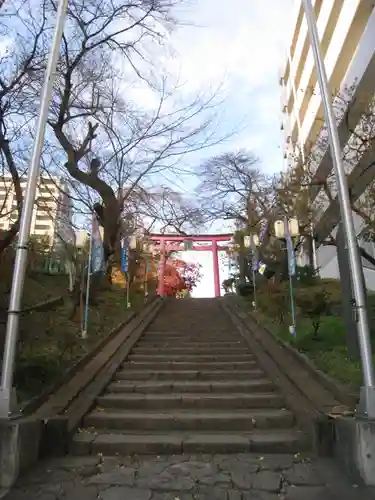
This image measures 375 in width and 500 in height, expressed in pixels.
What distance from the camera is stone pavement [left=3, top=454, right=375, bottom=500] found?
3369 millimetres

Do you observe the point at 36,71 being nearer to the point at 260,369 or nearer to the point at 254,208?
the point at 260,369

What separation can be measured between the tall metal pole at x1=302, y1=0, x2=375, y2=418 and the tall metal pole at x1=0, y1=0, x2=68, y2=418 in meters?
3.03

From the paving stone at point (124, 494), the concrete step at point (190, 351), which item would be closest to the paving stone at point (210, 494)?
the paving stone at point (124, 494)

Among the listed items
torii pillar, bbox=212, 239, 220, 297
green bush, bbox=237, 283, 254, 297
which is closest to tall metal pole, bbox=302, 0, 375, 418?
green bush, bbox=237, 283, 254, 297

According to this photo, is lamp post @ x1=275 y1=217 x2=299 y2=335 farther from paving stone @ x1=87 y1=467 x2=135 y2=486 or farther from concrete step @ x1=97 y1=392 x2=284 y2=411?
paving stone @ x1=87 y1=467 x2=135 y2=486

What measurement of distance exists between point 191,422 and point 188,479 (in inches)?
44.9

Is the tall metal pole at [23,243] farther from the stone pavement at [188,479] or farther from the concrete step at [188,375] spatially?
the concrete step at [188,375]

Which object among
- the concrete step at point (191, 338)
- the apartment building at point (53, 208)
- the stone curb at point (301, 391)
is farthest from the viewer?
the apartment building at point (53, 208)

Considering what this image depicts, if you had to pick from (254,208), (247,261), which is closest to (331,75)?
(254,208)

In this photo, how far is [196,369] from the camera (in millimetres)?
6828

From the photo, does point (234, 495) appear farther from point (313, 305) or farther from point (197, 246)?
point (197, 246)

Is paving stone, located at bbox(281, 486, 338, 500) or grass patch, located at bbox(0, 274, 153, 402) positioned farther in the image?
grass patch, located at bbox(0, 274, 153, 402)

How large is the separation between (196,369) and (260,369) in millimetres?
1064

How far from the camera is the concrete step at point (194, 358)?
7289 millimetres
